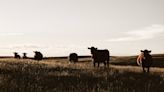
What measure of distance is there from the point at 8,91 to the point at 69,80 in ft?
16.0

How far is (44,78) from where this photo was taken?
→ 19.0 metres

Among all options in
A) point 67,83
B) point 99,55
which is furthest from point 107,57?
point 67,83

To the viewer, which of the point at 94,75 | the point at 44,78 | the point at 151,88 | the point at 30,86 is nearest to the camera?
the point at 30,86

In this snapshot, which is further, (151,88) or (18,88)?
(151,88)

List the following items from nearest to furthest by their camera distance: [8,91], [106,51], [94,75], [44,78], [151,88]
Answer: [8,91] → [151,88] → [44,78] → [94,75] → [106,51]

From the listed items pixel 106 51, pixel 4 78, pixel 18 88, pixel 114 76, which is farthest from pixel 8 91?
pixel 106 51

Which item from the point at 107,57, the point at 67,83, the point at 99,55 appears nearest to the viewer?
the point at 67,83

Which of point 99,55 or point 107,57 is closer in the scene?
point 99,55

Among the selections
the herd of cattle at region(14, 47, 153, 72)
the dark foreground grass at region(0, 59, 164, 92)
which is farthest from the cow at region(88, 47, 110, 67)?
the dark foreground grass at region(0, 59, 164, 92)

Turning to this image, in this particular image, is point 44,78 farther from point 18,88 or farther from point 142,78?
point 142,78

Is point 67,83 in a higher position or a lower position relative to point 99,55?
lower

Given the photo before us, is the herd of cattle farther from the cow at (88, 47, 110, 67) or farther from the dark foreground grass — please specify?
the dark foreground grass

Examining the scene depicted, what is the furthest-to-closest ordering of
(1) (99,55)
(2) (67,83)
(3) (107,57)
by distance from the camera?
(3) (107,57) → (1) (99,55) → (2) (67,83)

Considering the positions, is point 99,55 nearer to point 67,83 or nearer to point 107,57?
point 107,57
